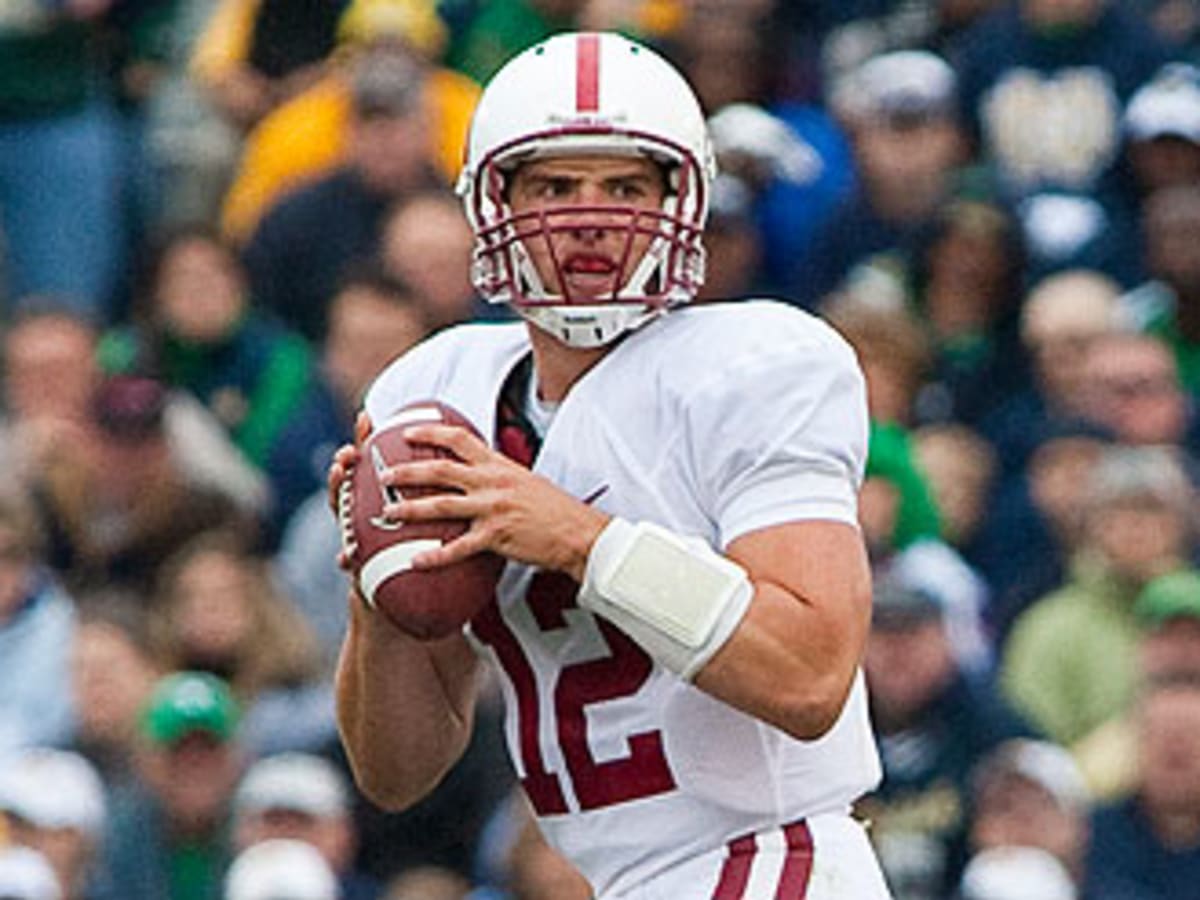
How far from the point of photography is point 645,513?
501 centimetres

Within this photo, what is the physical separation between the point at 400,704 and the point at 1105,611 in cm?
380

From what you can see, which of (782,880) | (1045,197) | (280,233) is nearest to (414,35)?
(280,233)

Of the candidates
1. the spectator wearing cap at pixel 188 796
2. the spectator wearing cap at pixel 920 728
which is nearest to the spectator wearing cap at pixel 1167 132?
the spectator wearing cap at pixel 920 728

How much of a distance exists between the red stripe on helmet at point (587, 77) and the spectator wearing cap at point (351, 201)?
5.04m

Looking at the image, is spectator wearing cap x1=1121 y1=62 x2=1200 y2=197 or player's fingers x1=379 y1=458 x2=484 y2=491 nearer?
player's fingers x1=379 y1=458 x2=484 y2=491

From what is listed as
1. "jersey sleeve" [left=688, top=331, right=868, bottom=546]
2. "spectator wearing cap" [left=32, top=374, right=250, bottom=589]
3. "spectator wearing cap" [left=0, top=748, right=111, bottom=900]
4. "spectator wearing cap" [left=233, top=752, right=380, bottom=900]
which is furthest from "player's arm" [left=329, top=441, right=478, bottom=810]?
"spectator wearing cap" [left=32, top=374, right=250, bottom=589]

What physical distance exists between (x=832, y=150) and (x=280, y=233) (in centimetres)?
155

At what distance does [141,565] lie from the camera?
9.41 metres

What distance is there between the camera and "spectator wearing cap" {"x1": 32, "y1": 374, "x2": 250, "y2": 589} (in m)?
9.42

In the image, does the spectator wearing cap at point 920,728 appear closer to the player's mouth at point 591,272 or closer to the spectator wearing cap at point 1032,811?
the spectator wearing cap at point 1032,811

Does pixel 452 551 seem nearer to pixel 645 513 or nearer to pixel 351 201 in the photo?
pixel 645 513

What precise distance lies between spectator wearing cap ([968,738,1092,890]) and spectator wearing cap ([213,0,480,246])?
2903mm

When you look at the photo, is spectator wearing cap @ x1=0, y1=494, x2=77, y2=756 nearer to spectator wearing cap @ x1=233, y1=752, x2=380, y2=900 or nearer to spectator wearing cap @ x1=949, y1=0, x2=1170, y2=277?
spectator wearing cap @ x1=233, y1=752, x2=380, y2=900

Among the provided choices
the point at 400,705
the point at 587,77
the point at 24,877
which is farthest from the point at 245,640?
A: the point at 587,77
